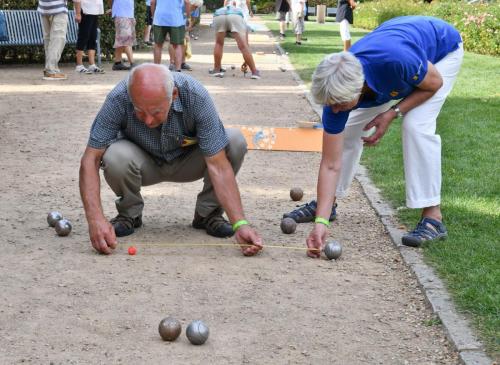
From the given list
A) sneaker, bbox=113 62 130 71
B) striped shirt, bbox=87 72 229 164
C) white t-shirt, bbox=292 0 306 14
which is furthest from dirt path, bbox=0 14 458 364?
white t-shirt, bbox=292 0 306 14

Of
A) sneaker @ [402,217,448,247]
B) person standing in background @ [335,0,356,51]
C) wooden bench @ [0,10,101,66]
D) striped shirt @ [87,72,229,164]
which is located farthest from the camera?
person standing in background @ [335,0,356,51]

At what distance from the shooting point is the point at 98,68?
1634cm

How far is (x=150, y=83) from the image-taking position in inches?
192

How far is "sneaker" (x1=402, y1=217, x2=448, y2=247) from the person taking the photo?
19.0ft

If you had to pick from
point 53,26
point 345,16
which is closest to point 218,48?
point 53,26

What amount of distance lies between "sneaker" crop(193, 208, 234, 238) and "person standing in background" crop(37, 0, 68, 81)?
9.19 meters

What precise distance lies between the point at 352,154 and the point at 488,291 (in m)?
1.71

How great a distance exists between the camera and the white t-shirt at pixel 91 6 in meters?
15.5

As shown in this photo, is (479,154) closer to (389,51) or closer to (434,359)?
(389,51)

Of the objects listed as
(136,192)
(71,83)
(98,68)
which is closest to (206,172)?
(136,192)

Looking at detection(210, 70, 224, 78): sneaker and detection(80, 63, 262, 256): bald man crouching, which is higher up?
detection(80, 63, 262, 256): bald man crouching

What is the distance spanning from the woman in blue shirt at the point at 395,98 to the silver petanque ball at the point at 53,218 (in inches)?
75.5

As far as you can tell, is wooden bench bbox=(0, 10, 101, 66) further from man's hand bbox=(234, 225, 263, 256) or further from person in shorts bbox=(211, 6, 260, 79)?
man's hand bbox=(234, 225, 263, 256)

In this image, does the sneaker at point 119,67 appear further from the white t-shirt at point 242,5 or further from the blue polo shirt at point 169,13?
the white t-shirt at point 242,5
